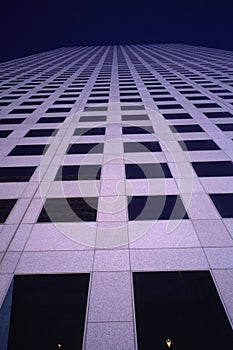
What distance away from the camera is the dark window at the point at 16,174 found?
973 cm

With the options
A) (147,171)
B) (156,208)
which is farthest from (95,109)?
(156,208)

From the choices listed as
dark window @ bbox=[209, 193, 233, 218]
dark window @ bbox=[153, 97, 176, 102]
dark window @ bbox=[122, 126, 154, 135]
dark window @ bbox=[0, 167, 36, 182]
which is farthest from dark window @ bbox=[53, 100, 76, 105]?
dark window @ bbox=[209, 193, 233, 218]

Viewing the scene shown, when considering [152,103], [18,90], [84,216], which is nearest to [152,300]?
[84,216]

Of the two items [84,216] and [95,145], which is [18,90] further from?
[84,216]

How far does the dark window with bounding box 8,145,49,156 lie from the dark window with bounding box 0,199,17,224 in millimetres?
3667

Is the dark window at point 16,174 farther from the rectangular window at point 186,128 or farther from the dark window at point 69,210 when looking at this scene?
the rectangular window at point 186,128

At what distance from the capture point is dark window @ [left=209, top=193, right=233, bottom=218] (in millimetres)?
7715

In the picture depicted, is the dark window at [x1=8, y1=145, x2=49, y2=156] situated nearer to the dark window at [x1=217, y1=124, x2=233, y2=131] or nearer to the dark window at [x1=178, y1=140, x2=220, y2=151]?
the dark window at [x1=178, y1=140, x2=220, y2=151]

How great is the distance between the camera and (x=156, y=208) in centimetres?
805

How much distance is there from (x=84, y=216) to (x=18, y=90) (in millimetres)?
19893

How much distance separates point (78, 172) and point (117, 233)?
3.79 m

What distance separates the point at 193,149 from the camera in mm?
11922

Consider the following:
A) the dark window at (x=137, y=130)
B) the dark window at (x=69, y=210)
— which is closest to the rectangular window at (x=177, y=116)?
the dark window at (x=137, y=130)

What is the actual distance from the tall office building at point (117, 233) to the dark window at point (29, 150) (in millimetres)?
45
